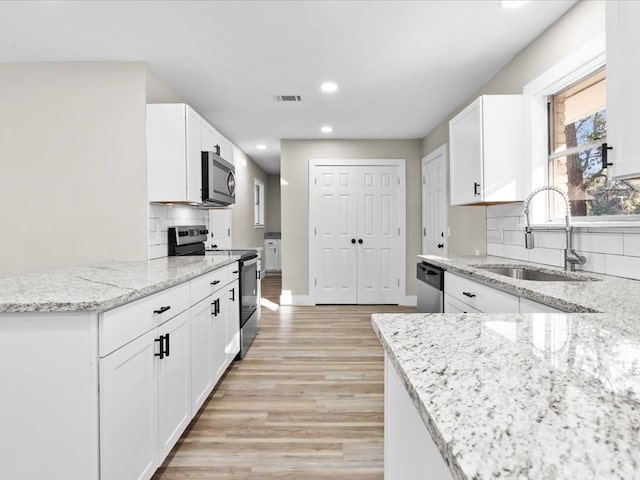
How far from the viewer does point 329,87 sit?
136 inches

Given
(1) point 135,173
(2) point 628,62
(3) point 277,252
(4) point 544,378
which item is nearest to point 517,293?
(2) point 628,62

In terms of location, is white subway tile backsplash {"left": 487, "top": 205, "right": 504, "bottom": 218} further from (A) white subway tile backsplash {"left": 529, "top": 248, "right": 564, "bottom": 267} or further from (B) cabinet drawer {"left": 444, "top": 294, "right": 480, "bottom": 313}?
(B) cabinet drawer {"left": 444, "top": 294, "right": 480, "bottom": 313}

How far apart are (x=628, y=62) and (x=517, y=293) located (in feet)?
3.01

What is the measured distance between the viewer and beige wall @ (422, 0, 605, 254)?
2.09 meters

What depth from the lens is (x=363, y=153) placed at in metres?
5.45

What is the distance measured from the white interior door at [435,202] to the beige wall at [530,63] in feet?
0.92

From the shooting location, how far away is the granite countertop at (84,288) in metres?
1.25

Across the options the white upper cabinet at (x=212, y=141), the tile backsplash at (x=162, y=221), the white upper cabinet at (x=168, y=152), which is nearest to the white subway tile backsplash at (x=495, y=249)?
the white upper cabinet at (x=168, y=152)

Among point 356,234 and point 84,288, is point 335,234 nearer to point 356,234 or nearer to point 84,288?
point 356,234

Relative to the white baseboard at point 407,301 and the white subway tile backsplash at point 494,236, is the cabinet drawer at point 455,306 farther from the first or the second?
Answer: the white baseboard at point 407,301

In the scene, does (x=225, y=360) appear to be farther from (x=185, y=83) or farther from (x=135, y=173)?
(x=185, y=83)

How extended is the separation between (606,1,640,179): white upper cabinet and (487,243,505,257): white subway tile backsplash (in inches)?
67.9

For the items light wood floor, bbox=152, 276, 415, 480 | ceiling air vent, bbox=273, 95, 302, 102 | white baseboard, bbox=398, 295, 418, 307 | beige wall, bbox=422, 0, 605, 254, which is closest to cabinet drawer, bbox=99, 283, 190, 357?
light wood floor, bbox=152, 276, 415, 480

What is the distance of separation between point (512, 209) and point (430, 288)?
35.0 inches
